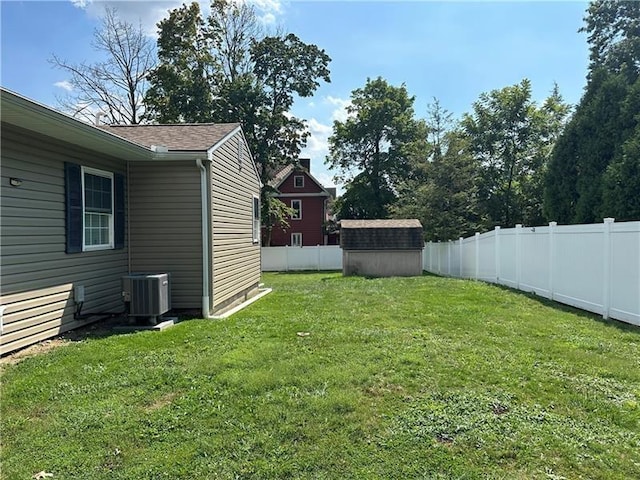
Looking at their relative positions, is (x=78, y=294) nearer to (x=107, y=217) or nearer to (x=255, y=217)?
(x=107, y=217)

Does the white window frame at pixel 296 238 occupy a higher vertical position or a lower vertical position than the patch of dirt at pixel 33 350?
higher

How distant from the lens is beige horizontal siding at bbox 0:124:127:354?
507cm

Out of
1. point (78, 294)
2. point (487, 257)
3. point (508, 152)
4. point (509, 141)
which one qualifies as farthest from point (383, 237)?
point (509, 141)

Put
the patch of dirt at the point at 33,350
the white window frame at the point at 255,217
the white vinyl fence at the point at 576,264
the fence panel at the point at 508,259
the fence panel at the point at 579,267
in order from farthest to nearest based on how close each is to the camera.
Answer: the white window frame at the point at 255,217
the fence panel at the point at 508,259
the fence panel at the point at 579,267
the white vinyl fence at the point at 576,264
the patch of dirt at the point at 33,350

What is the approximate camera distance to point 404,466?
2.65 metres

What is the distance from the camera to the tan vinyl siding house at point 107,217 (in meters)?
5.16

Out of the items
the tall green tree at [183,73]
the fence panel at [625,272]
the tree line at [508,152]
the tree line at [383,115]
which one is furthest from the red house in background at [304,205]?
the fence panel at [625,272]

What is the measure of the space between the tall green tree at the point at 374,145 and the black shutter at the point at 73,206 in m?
24.5

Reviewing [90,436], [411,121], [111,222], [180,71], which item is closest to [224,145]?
[111,222]

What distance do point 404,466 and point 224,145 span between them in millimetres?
7354

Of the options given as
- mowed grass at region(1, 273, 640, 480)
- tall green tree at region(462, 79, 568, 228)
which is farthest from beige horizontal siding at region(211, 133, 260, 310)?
tall green tree at region(462, 79, 568, 228)

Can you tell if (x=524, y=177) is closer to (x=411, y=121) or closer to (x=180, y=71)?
(x=411, y=121)

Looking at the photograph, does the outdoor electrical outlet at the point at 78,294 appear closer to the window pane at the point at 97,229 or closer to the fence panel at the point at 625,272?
the window pane at the point at 97,229

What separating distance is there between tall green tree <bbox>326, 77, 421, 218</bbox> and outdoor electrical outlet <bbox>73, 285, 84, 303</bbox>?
80.8ft
